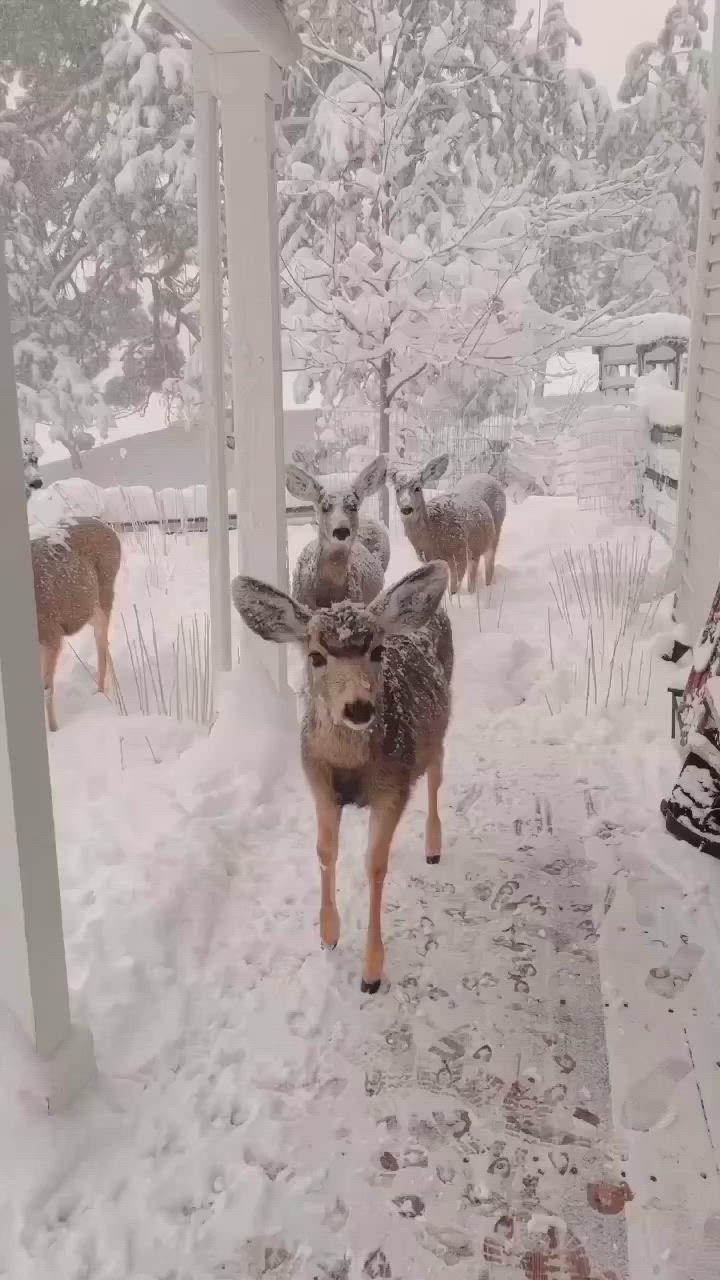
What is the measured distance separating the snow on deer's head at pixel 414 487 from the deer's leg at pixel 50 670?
2.25 metres

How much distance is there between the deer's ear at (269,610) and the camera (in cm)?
215

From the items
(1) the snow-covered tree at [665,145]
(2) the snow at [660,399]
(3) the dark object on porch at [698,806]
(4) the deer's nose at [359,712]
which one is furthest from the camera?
(1) the snow-covered tree at [665,145]

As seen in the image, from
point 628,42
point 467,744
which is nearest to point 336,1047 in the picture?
point 467,744

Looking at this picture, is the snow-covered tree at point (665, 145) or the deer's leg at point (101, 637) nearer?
the deer's leg at point (101, 637)

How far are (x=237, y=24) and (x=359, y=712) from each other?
2381 mm

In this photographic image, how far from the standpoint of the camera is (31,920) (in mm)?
1720

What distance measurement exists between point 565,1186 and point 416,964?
2.45ft

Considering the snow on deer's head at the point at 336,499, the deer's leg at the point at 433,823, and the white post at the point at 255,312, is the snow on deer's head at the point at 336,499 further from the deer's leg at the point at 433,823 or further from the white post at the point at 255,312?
the deer's leg at the point at 433,823

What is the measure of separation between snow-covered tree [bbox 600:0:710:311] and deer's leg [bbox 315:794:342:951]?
634 centimetres

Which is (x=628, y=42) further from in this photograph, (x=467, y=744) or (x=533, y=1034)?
(x=533, y=1034)

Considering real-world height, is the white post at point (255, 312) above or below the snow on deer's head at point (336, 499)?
above

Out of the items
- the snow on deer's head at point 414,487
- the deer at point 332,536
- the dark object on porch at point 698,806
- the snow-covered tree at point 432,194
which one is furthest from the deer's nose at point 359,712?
the snow-covered tree at point 432,194

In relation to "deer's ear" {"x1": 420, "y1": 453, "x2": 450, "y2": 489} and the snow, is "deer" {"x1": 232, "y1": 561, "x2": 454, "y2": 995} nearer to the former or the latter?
"deer's ear" {"x1": 420, "y1": 453, "x2": 450, "y2": 489}

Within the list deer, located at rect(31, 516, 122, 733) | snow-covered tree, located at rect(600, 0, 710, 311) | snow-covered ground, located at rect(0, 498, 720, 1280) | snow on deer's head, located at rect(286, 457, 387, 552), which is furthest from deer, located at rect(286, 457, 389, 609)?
snow-covered tree, located at rect(600, 0, 710, 311)
